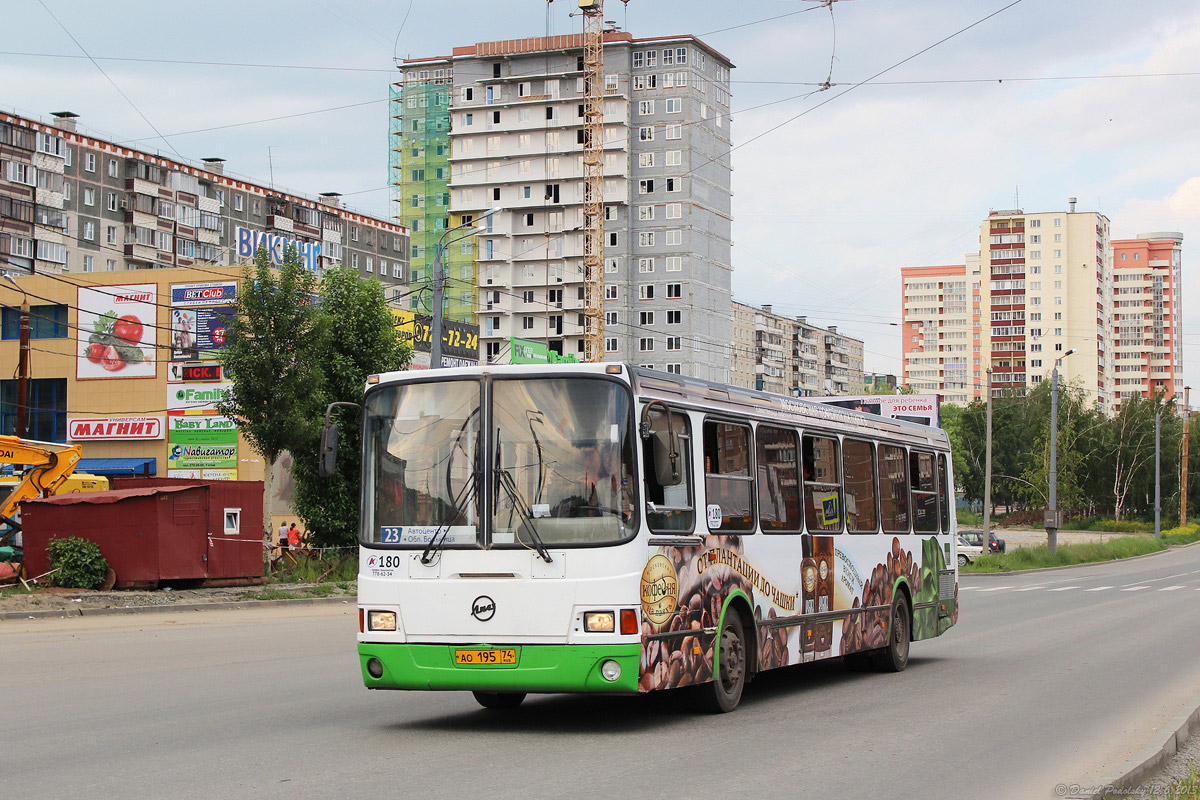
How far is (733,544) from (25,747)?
555 cm

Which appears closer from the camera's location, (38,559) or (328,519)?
(38,559)

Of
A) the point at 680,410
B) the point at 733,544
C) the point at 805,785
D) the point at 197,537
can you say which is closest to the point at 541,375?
the point at 680,410

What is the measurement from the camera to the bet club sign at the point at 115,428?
53.6 metres

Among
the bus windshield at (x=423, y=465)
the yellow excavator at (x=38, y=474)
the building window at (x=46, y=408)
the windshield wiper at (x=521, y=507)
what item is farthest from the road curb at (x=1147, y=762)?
the building window at (x=46, y=408)

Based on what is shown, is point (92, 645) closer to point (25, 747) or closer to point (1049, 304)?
point (25, 747)

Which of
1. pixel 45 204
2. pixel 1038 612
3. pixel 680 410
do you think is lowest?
pixel 1038 612

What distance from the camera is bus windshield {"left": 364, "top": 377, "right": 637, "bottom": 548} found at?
10.2 meters

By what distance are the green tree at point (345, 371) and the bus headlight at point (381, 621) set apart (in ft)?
79.6

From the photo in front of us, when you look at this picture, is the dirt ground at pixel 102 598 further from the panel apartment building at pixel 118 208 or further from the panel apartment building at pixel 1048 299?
the panel apartment building at pixel 1048 299

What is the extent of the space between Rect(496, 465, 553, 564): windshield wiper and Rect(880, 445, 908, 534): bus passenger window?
633cm

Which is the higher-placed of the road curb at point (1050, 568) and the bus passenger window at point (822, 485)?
the bus passenger window at point (822, 485)

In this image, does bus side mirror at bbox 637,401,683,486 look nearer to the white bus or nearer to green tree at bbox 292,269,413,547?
the white bus

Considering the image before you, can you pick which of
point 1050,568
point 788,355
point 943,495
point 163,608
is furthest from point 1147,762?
point 788,355

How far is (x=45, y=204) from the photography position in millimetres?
85062
